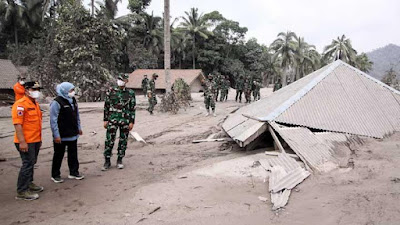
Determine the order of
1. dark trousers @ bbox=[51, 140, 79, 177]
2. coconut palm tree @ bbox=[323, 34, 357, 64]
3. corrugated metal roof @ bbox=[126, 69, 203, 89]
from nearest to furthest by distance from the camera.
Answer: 1. dark trousers @ bbox=[51, 140, 79, 177]
2. corrugated metal roof @ bbox=[126, 69, 203, 89]
3. coconut palm tree @ bbox=[323, 34, 357, 64]

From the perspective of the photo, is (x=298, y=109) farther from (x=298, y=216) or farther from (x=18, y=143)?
(x=18, y=143)

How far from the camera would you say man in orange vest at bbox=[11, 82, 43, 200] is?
3.96 metres

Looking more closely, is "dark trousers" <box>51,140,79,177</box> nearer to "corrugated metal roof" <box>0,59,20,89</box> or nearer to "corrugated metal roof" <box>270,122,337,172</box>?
"corrugated metal roof" <box>270,122,337,172</box>

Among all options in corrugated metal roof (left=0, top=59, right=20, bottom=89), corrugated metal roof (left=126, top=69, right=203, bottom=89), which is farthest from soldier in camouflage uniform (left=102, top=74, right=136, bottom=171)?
corrugated metal roof (left=126, top=69, right=203, bottom=89)

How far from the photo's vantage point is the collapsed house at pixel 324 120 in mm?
4785

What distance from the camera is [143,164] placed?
586 cm

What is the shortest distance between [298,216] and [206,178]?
1780 mm

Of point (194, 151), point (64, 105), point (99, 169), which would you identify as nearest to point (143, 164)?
point (99, 169)

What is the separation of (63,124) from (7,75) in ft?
65.3

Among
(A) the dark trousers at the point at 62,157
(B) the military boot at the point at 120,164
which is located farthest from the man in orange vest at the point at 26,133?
(B) the military boot at the point at 120,164

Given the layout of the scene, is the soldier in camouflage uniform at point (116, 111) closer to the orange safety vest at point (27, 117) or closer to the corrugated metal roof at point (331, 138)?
the orange safety vest at point (27, 117)

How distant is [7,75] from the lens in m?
20.8

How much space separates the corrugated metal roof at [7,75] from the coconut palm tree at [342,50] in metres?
34.8

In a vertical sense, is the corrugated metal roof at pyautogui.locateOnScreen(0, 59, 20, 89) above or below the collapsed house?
above
